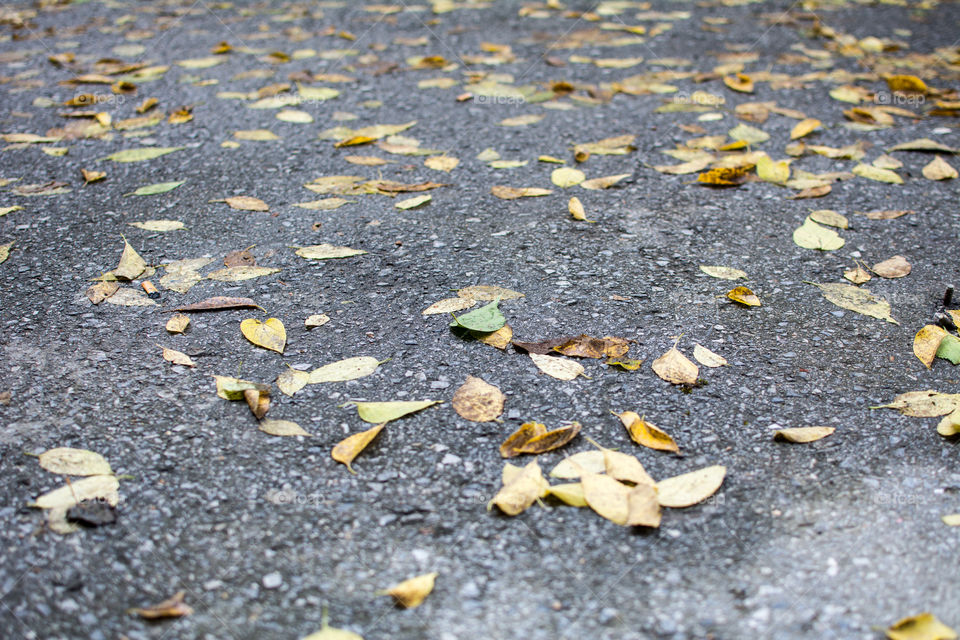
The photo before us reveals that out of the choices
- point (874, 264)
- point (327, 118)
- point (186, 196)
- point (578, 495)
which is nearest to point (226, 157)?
point (186, 196)

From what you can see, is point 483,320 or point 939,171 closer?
point 483,320

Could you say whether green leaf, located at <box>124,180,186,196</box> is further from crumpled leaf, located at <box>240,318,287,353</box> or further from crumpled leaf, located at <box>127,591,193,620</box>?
crumpled leaf, located at <box>127,591,193,620</box>

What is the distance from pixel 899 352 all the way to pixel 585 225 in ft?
3.09

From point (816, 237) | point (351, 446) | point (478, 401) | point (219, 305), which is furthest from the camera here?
point (816, 237)

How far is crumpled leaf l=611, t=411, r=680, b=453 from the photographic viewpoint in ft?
4.76

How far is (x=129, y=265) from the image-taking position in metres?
2.06

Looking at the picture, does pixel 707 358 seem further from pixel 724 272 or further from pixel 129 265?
pixel 129 265

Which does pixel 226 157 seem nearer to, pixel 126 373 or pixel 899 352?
pixel 126 373

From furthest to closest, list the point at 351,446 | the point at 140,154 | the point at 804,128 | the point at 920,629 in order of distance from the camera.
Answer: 1. the point at 804,128
2. the point at 140,154
3. the point at 351,446
4. the point at 920,629

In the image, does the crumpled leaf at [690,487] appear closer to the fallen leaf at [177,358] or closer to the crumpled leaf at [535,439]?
the crumpled leaf at [535,439]

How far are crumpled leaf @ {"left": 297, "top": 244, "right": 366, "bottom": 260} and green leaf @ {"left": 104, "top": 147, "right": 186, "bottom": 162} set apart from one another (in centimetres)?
103

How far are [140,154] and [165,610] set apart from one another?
2152 mm

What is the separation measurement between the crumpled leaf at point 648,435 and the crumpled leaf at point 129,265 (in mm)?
1405

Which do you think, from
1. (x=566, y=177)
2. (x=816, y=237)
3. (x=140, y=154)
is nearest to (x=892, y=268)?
(x=816, y=237)
